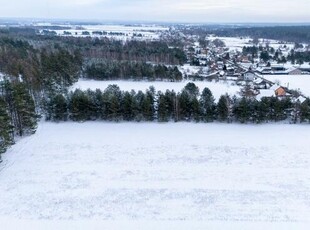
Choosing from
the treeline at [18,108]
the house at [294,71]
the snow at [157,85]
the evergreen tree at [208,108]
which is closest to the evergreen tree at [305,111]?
the evergreen tree at [208,108]

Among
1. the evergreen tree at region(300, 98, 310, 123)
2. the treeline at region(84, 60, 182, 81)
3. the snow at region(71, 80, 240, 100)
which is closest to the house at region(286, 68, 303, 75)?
the snow at region(71, 80, 240, 100)

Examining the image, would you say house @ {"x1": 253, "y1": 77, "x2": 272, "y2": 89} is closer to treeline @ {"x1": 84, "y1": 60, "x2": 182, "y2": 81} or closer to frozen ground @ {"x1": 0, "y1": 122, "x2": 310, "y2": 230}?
treeline @ {"x1": 84, "y1": 60, "x2": 182, "y2": 81}

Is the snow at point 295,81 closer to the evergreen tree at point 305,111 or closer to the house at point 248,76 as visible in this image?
the house at point 248,76

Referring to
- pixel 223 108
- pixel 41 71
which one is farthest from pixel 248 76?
pixel 41 71

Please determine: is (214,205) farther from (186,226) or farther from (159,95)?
(159,95)

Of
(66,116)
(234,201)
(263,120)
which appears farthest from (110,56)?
(234,201)

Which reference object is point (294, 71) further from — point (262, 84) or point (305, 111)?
point (305, 111)
